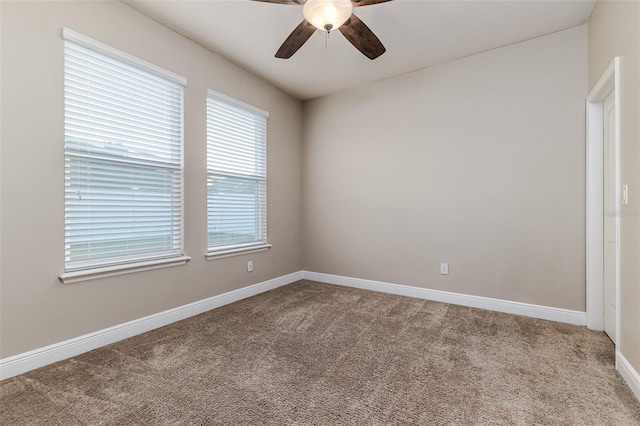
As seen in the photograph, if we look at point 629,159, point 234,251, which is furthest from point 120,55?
point 629,159

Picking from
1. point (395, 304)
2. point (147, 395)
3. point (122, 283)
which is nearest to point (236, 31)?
point (122, 283)

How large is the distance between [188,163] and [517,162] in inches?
129

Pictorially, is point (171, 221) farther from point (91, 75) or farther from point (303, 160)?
point (303, 160)

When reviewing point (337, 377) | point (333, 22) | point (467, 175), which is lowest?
point (337, 377)

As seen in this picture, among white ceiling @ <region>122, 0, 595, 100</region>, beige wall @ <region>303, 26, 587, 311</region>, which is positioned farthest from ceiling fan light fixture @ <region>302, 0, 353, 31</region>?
beige wall @ <region>303, 26, 587, 311</region>

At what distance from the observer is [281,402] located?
5.24ft

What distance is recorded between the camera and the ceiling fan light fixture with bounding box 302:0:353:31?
5.69 ft

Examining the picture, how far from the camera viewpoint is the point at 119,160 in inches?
93.3

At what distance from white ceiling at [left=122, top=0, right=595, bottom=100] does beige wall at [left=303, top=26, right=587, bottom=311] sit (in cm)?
26

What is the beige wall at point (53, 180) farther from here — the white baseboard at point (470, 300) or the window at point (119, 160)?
the white baseboard at point (470, 300)

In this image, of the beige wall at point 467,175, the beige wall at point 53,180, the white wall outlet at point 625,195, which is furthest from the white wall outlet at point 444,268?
the beige wall at point 53,180

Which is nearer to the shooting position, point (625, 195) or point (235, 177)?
point (625, 195)

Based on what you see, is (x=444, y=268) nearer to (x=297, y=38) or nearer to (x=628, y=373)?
(x=628, y=373)

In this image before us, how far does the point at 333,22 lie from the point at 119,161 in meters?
1.96
